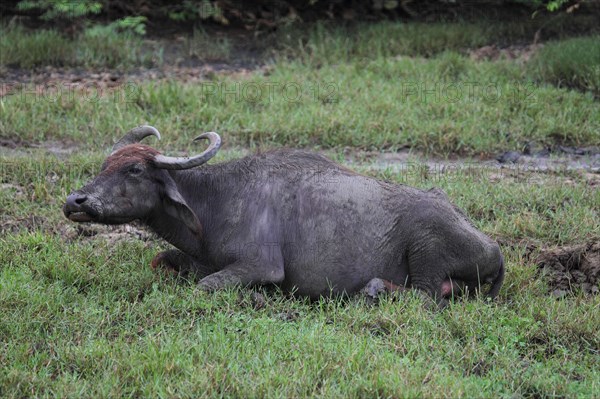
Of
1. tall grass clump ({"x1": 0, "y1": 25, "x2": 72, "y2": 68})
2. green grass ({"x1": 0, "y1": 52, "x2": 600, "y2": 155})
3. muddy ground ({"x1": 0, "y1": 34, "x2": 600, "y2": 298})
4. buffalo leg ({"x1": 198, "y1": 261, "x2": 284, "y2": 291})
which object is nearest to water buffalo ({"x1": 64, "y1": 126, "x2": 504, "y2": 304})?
buffalo leg ({"x1": 198, "y1": 261, "x2": 284, "y2": 291})

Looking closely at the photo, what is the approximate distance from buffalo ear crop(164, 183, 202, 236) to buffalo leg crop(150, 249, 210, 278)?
28cm

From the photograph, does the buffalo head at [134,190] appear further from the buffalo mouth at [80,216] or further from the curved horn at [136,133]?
the curved horn at [136,133]

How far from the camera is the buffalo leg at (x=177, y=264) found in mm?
6789

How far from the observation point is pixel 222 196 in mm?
6863

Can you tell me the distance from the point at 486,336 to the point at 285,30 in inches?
352

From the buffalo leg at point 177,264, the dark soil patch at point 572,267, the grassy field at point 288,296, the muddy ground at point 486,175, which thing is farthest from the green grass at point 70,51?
the dark soil patch at point 572,267

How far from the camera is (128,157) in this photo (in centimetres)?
658

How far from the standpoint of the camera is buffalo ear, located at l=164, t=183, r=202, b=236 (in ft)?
21.6

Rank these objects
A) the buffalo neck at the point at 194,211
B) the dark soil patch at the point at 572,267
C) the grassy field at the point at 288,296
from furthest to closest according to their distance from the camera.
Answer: the dark soil patch at the point at 572,267
the buffalo neck at the point at 194,211
the grassy field at the point at 288,296

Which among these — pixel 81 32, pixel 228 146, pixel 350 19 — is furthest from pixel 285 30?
pixel 228 146

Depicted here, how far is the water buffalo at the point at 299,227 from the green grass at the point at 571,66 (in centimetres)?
549

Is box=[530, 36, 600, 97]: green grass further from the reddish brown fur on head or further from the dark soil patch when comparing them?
the reddish brown fur on head

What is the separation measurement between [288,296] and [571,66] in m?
6.75

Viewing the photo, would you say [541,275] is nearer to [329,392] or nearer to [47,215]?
[329,392]
